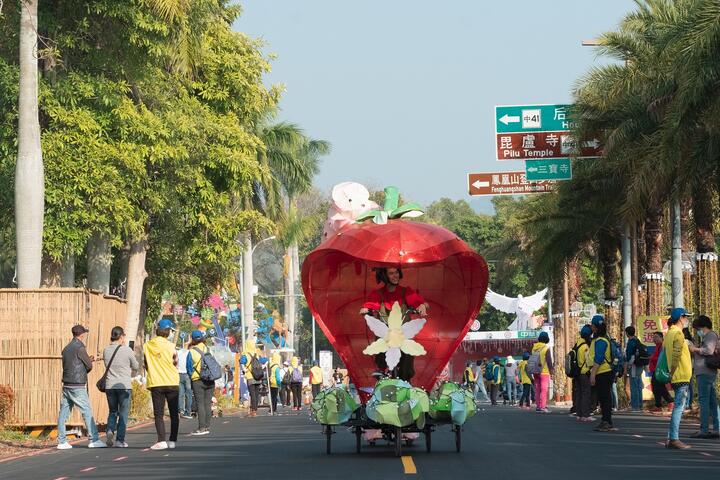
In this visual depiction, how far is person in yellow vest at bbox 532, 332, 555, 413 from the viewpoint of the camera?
3378cm

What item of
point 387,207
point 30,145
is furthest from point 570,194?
point 387,207

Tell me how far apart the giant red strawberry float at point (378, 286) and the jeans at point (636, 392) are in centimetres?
1439

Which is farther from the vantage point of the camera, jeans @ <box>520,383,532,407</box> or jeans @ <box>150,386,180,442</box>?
jeans @ <box>520,383,532,407</box>

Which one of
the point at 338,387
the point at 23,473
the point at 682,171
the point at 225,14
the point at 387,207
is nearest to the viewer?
the point at 23,473

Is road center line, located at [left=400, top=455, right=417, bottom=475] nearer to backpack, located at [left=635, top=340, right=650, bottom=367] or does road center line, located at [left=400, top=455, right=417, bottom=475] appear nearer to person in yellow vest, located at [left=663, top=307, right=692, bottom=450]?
person in yellow vest, located at [left=663, top=307, right=692, bottom=450]

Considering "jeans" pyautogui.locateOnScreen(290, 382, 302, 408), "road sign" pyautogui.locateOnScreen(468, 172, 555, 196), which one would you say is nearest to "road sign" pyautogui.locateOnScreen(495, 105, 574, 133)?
"road sign" pyautogui.locateOnScreen(468, 172, 555, 196)

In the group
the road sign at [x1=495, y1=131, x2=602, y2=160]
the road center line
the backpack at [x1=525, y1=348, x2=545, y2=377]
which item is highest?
the road sign at [x1=495, y1=131, x2=602, y2=160]

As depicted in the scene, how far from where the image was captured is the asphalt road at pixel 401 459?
15.5m

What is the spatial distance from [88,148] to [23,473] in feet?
46.7

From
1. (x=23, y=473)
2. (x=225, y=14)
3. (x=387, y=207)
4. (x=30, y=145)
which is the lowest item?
(x=23, y=473)

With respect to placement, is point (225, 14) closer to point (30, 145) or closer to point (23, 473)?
point (30, 145)

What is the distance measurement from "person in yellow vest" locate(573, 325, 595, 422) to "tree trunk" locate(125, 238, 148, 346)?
448 inches

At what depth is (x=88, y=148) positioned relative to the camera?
30.2 metres

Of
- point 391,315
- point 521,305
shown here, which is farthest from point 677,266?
point 521,305
